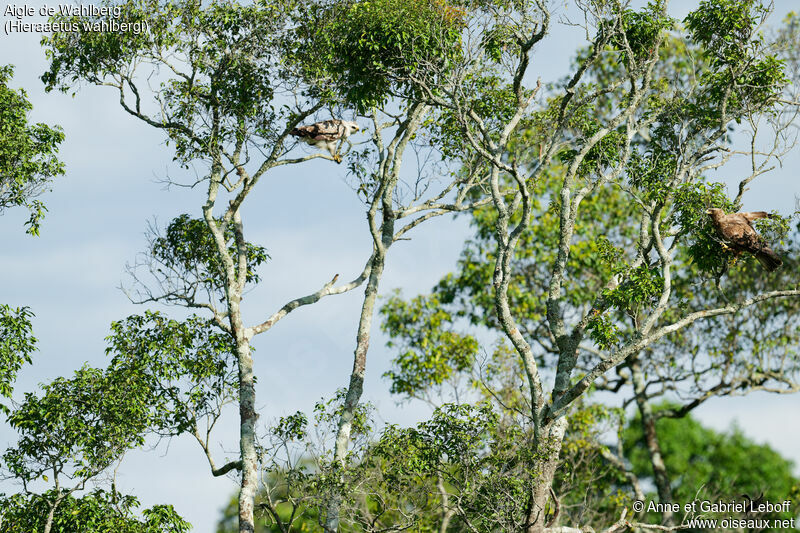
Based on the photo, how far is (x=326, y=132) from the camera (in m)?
15.4

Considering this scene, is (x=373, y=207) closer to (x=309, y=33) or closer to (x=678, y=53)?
(x=309, y=33)

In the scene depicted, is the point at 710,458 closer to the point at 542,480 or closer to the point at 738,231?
the point at 542,480

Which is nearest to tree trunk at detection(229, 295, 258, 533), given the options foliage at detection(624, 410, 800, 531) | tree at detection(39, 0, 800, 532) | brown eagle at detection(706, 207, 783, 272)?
tree at detection(39, 0, 800, 532)

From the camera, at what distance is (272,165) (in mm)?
15797

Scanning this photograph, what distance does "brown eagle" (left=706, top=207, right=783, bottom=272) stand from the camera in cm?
1143

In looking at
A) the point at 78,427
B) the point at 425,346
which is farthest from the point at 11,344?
the point at 425,346

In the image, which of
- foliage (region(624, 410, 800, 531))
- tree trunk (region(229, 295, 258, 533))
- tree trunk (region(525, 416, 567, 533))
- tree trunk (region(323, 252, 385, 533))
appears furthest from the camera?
foliage (region(624, 410, 800, 531))

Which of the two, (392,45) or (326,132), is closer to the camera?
(392,45)

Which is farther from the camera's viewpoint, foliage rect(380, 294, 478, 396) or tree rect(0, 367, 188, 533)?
foliage rect(380, 294, 478, 396)

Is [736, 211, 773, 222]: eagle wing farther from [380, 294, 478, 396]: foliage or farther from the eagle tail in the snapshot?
[380, 294, 478, 396]: foliage

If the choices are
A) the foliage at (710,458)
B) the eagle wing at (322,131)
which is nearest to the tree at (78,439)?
the eagle wing at (322,131)

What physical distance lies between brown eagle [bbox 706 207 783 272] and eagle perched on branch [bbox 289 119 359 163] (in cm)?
638

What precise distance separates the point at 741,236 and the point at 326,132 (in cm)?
692

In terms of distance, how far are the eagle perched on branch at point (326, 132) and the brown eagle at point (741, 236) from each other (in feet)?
20.9
